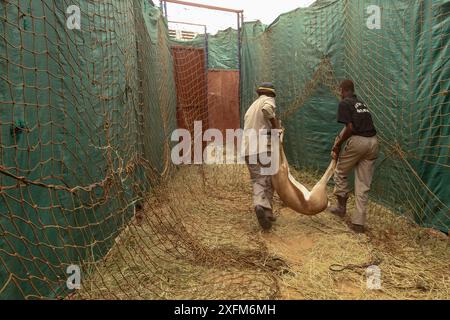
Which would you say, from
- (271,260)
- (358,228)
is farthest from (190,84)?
(271,260)

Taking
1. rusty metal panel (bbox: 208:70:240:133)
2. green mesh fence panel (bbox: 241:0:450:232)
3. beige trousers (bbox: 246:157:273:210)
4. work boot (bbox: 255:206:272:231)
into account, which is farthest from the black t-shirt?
rusty metal panel (bbox: 208:70:240:133)

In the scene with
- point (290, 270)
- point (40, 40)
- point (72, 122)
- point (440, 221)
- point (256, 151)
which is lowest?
point (290, 270)

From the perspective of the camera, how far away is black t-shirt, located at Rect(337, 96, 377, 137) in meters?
3.31

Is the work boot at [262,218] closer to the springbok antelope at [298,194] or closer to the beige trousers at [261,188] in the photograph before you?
the beige trousers at [261,188]

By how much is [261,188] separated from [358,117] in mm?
1225

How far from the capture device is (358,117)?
3316 mm

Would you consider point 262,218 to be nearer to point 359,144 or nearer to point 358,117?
point 359,144

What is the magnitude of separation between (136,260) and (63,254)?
2.43 ft

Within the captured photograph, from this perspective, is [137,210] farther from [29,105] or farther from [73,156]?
[29,105]

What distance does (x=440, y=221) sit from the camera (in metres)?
3.03

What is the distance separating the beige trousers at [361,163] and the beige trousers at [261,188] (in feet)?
2.75

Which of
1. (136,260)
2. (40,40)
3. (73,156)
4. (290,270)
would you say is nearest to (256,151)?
(290,270)

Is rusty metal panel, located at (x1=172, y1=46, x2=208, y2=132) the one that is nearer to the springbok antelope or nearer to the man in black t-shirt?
the springbok antelope

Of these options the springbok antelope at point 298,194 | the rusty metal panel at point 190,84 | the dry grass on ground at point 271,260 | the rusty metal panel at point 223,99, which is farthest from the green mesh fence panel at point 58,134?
the rusty metal panel at point 223,99
